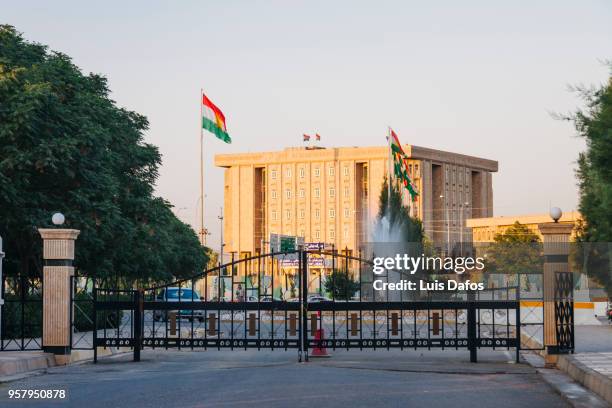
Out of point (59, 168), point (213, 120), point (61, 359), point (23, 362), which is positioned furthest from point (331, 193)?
point (23, 362)

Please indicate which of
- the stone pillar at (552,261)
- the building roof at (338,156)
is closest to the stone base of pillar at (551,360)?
the stone pillar at (552,261)

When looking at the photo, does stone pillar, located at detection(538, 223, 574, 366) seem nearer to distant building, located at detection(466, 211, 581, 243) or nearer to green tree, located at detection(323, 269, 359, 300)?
green tree, located at detection(323, 269, 359, 300)

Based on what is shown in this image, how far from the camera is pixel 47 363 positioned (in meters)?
22.5

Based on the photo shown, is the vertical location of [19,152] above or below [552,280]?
above

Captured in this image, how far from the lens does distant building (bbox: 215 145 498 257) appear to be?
164375mm

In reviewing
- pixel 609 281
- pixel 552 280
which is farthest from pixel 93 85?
pixel 552 280

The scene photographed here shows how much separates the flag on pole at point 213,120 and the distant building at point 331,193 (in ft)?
306

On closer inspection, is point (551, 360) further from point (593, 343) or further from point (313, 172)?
point (313, 172)

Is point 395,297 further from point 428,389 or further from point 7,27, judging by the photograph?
point 428,389

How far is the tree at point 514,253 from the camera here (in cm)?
9716

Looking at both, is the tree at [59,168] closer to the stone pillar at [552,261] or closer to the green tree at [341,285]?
the green tree at [341,285]

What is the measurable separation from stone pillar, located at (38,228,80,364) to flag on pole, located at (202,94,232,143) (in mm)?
42237

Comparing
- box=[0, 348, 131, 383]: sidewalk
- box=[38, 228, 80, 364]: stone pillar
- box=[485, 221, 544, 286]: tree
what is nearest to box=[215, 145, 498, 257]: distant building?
box=[485, 221, 544, 286]: tree

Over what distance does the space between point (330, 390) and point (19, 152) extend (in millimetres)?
22740
